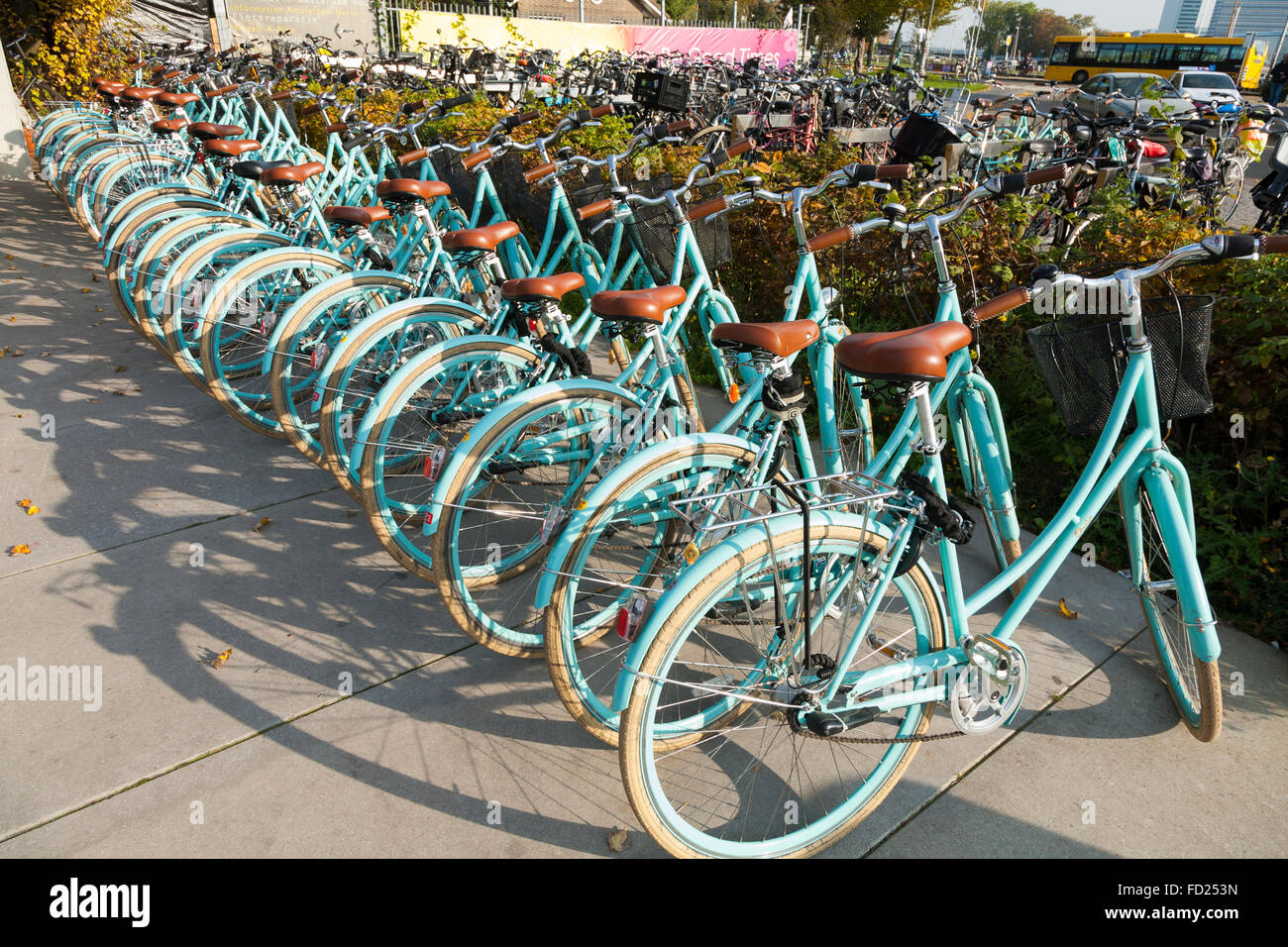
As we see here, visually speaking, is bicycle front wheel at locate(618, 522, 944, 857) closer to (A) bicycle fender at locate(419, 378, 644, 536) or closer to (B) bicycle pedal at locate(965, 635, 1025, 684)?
(B) bicycle pedal at locate(965, 635, 1025, 684)

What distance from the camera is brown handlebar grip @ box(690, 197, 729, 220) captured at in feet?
10.6

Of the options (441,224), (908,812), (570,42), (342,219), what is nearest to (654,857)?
(908,812)

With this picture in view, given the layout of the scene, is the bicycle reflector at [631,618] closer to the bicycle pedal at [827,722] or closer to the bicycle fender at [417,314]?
the bicycle pedal at [827,722]

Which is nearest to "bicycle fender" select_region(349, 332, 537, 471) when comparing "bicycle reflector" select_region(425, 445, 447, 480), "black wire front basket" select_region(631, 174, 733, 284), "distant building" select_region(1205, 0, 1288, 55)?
"bicycle reflector" select_region(425, 445, 447, 480)

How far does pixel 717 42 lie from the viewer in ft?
93.0

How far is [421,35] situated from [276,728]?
22.2 metres

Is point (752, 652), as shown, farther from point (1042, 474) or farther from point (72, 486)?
point (72, 486)

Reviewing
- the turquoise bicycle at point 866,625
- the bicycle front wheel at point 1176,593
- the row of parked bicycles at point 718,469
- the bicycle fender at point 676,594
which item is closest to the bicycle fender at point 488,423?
the row of parked bicycles at point 718,469

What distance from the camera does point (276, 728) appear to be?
250 centimetres

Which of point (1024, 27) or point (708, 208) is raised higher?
point (1024, 27)

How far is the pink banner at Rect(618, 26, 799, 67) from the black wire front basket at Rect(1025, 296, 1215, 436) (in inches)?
1080

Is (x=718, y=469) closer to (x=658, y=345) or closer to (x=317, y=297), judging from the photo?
(x=658, y=345)

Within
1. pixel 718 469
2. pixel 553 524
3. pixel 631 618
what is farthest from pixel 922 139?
pixel 631 618

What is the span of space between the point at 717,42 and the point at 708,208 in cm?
2869
